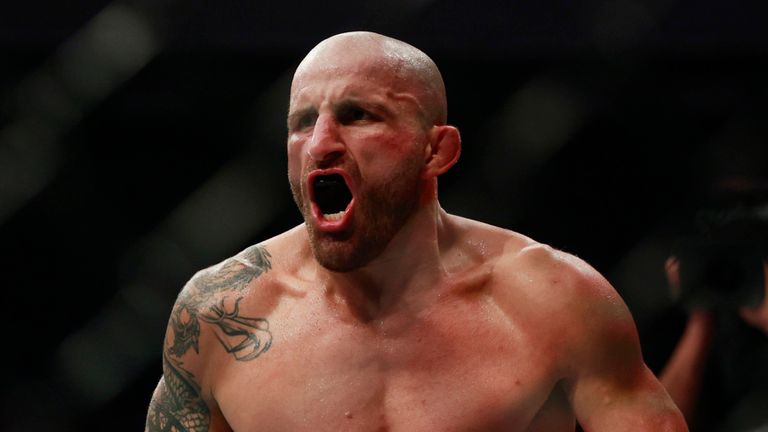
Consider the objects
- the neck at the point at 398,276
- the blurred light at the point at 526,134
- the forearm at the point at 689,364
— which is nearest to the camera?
the neck at the point at 398,276

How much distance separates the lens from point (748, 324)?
1.89 metres

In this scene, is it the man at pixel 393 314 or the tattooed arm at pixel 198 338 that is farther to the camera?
the tattooed arm at pixel 198 338

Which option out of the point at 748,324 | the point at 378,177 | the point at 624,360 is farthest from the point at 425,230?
the point at 748,324

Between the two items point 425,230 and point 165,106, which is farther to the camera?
point 165,106

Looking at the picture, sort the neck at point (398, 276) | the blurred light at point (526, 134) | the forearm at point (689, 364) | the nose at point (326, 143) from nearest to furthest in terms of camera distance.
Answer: the nose at point (326, 143)
the neck at point (398, 276)
the forearm at point (689, 364)
the blurred light at point (526, 134)

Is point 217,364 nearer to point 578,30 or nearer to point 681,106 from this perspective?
point 578,30

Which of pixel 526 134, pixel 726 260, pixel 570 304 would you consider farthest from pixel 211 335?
pixel 726 260

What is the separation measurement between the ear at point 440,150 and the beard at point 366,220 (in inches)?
0.8

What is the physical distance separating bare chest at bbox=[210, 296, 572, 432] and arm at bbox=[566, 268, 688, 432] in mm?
42

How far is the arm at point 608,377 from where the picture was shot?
1447 millimetres

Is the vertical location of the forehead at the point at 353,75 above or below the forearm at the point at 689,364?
above

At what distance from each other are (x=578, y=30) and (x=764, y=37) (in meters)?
0.32

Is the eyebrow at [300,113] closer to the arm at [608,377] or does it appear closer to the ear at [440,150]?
the ear at [440,150]

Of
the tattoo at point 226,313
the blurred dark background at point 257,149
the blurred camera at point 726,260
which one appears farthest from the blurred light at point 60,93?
the blurred camera at point 726,260
